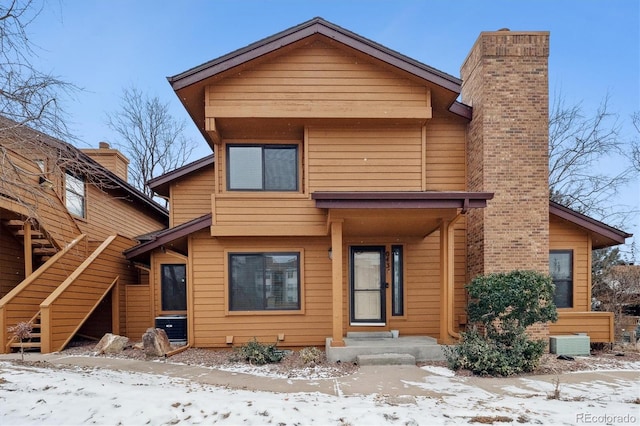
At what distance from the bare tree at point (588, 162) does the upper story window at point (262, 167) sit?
1259cm

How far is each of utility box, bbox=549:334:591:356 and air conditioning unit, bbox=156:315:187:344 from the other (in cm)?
871

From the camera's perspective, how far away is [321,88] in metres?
8.43

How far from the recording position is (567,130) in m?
17.0

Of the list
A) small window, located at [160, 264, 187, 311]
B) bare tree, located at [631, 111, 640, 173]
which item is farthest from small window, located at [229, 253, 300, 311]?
bare tree, located at [631, 111, 640, 173]

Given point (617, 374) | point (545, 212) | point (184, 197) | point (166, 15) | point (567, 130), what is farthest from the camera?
point (567, 130)

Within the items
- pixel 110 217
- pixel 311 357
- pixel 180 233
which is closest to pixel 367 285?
pixel 311 357

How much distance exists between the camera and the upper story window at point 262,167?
858cm

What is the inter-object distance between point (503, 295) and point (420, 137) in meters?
4.00

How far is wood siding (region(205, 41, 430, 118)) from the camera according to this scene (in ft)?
27.2

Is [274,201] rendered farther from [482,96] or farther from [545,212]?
[545,212]

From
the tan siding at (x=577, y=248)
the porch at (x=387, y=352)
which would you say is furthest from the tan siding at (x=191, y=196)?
the tan siding at (x=577, y=248)

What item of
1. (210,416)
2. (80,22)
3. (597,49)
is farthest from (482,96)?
(597,49)

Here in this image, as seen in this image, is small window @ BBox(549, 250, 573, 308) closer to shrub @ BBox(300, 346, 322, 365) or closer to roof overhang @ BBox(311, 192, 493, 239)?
roof overhang @ BBox(311, 192, 493, 239)

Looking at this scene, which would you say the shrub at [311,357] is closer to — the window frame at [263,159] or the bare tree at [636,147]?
the window frame at [263,159]
